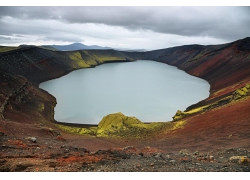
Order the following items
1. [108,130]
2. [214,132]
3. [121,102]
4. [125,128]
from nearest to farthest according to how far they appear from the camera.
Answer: [214,132]
[108,130]
[125,128]
[121,102]

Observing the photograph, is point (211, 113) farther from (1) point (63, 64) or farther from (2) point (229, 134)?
(1) point (63, 64)

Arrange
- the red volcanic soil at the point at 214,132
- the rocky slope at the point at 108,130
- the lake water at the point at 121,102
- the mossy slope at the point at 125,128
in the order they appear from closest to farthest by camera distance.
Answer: the rocky slope at the point at 108,130
the red volcanic soil at the point at 214,132
the mossy slope at the point at 125,128
the lake water at the point at 121,102

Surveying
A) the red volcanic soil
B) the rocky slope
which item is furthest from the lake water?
the red volcanic soil

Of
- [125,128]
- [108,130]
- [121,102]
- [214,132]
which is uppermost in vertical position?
[121,102]

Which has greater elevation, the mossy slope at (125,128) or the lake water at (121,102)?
the lake water at (121,102)

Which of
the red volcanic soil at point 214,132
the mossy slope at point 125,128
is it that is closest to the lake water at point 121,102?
the mossy slope at point 125,128

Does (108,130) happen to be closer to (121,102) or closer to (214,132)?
(214,132)

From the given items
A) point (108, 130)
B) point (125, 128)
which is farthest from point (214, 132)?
point (108, 130)

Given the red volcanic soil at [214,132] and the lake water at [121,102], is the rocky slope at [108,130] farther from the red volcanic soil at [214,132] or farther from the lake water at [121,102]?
the lake water at [121,102]

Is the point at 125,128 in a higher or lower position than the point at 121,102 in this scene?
lower

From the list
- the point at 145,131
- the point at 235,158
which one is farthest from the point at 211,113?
the point at 235,158

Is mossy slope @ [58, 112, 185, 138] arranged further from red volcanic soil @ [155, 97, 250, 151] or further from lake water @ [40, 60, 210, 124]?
lake water @ [40, 60, 210, 124]

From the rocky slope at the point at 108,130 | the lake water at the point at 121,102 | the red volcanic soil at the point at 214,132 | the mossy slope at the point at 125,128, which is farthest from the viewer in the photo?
the lake water at the point at 121,102
